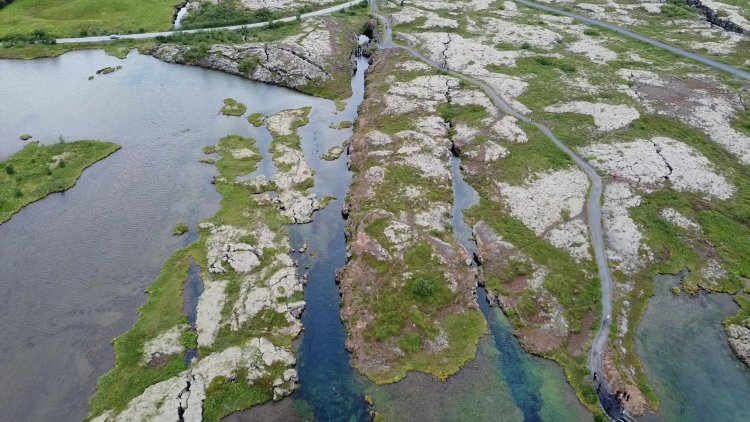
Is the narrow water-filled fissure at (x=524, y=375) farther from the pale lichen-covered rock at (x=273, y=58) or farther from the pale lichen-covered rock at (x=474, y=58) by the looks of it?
the pale lichen-covered rock at (x=273, y=58)

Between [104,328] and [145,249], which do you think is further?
[145,249]

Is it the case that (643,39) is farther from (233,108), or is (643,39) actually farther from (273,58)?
(233,108)

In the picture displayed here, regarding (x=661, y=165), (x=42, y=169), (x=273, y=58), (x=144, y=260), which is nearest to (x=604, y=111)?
(x=661, y=165)

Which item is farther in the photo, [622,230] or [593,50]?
[593,50]

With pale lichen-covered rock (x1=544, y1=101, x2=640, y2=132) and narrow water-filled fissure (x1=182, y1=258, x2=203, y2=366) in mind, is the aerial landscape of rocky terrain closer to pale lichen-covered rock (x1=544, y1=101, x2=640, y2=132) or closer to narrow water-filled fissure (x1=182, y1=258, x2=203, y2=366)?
narrow water-filled fissure (x1=182, y1=258, x2=203, y2=366)

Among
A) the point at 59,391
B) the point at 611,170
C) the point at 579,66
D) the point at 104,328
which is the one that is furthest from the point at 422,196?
the point at 579,66

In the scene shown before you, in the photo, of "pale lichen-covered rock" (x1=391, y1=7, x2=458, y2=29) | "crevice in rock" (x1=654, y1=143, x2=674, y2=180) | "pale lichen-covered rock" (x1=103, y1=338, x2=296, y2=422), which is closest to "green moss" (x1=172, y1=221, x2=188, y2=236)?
"pale lichen-covered rock" (x1=103, y1=338, x2=296, y2=422)

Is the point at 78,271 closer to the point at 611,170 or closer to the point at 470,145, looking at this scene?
the point at 470,145
